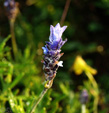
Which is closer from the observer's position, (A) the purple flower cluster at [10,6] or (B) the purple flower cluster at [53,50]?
(B) the purple flower cluster at [53,50]

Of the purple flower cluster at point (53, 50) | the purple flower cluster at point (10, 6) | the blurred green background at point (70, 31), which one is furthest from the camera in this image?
the blurred green background at point (70, 31)

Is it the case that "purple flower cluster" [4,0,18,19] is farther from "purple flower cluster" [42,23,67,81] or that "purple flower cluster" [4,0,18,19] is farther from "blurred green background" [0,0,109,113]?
Result: "purple flower cluster" [42,23,67,81]

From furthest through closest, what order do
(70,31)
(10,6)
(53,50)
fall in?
(70,31) → (10,6) → (53,50)

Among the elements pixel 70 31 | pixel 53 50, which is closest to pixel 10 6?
pixel 70 31

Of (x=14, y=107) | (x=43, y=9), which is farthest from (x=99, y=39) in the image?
(x=14, y=107)

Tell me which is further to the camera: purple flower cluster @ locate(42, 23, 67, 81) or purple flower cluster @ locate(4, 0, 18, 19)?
purple flower cluster @ locate(4, 0, 18, 19)

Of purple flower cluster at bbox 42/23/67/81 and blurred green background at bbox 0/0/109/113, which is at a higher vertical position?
blurred green background at bbox 0/0/109/113

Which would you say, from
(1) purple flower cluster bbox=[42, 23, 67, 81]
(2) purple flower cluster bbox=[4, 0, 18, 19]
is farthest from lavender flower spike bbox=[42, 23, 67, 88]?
(2) purple flower cluster bbox=[4, 0, 18, 19]

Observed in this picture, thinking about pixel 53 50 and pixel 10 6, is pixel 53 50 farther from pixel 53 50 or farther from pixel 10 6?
pixel 10 6

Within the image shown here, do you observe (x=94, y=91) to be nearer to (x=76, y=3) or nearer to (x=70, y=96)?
(x=70, y=96)

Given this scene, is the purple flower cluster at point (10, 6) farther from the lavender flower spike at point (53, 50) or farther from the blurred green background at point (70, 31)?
the lavender flower spike at point (53, 50)

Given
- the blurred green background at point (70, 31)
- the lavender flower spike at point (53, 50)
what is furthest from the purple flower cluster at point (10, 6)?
the lavender flower spike at point (53, 50)
